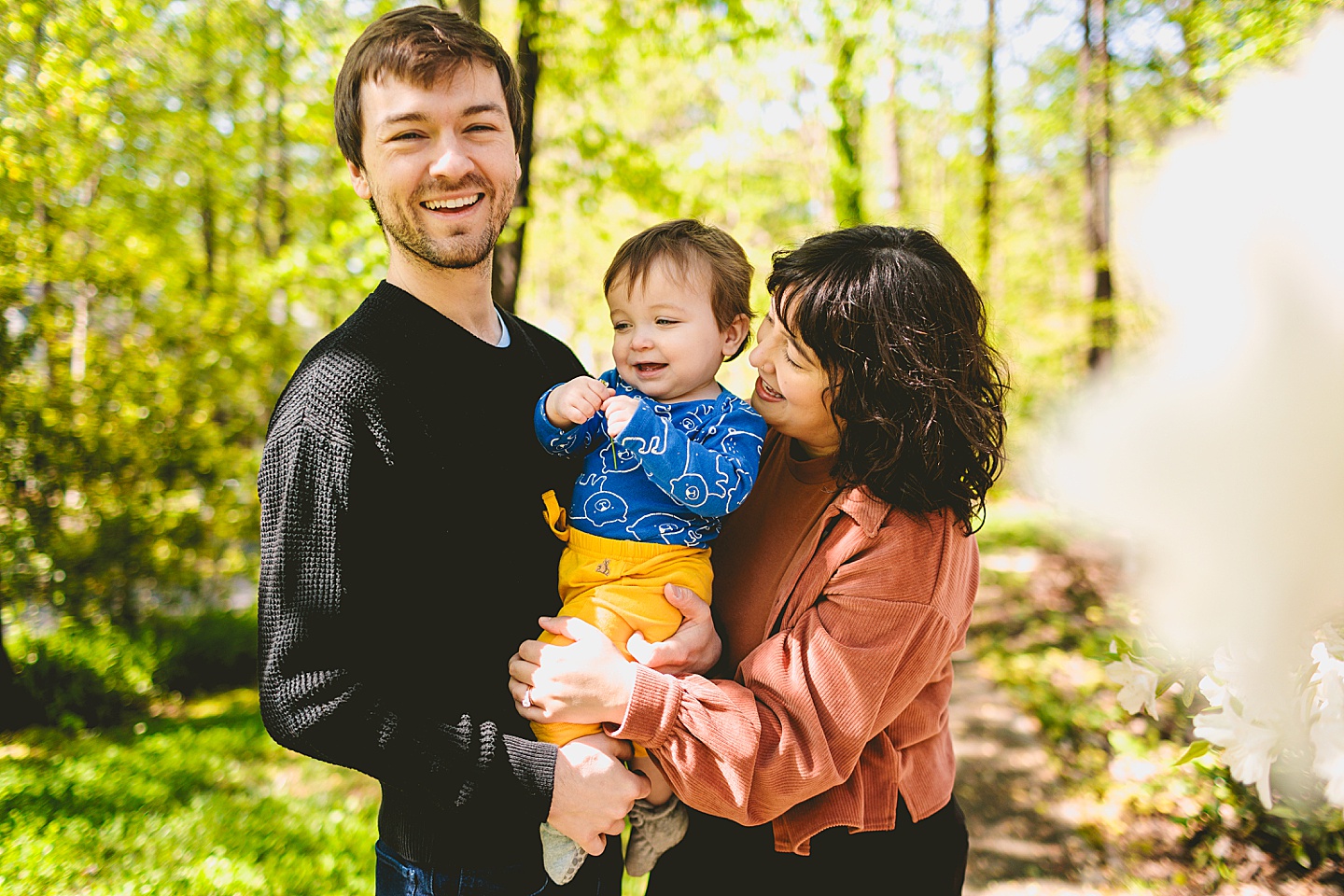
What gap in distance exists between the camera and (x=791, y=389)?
5.38ft

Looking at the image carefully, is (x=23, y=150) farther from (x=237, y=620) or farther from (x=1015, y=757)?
(x=1015, y=757)

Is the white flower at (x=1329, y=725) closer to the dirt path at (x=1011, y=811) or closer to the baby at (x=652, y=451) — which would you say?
the baby at (x=652, y=451)

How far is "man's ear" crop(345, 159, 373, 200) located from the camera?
1.77 meters

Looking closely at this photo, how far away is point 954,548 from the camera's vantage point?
5.15 ft

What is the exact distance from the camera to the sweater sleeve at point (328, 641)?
1.37 m

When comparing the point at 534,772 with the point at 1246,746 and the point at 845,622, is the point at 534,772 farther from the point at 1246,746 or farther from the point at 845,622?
the point at 1246,746

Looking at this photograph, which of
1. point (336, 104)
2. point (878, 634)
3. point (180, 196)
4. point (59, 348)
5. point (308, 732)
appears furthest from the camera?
point (180, 196)

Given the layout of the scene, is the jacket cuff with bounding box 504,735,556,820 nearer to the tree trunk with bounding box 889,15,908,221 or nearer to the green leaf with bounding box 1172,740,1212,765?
the green leaf with bounding box 1172,740,1212,765

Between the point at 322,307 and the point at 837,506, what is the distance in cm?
697

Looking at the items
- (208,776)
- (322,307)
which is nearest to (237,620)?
(208,776)

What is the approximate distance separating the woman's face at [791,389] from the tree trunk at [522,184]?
9.18ft

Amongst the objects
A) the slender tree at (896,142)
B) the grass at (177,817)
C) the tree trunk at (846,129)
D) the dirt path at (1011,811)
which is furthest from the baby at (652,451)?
the slender tree at (896,142)

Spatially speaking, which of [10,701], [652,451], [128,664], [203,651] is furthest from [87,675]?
Result: [652,451]

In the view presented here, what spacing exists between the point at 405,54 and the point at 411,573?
99 cm
